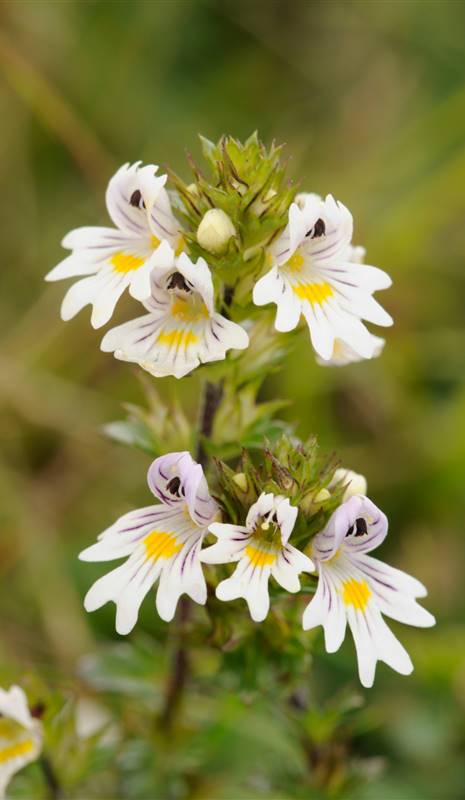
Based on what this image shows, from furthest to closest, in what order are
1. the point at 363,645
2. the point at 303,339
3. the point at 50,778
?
the point at 303,339 < the point at 50,778 < the point at 363,645

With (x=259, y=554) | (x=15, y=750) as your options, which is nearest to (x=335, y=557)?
(x=259, y=554)

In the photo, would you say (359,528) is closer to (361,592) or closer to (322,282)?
(361,592)

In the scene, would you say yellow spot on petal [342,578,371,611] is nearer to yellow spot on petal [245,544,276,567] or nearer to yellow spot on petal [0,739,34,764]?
yellow spot on petal [245,544,276,567]

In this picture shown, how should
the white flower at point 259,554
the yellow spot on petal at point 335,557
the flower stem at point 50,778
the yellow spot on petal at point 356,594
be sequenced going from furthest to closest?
the flower stem at point 50,778, the yellow spot on petal at point 335,557, the yellow spot on petal at point 356,594, the white flower at point 259,554

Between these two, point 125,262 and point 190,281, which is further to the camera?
point 125,262

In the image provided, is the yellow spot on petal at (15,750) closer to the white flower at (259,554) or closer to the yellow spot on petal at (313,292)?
the white flower at (259,554)

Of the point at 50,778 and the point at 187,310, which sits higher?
Answer: the point at 187,310

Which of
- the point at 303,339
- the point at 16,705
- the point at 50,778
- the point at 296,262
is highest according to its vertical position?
the point at 303,339

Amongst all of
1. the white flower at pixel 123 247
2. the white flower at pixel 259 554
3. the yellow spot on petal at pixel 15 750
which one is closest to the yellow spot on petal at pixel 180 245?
the white flower at pixel 123 247
